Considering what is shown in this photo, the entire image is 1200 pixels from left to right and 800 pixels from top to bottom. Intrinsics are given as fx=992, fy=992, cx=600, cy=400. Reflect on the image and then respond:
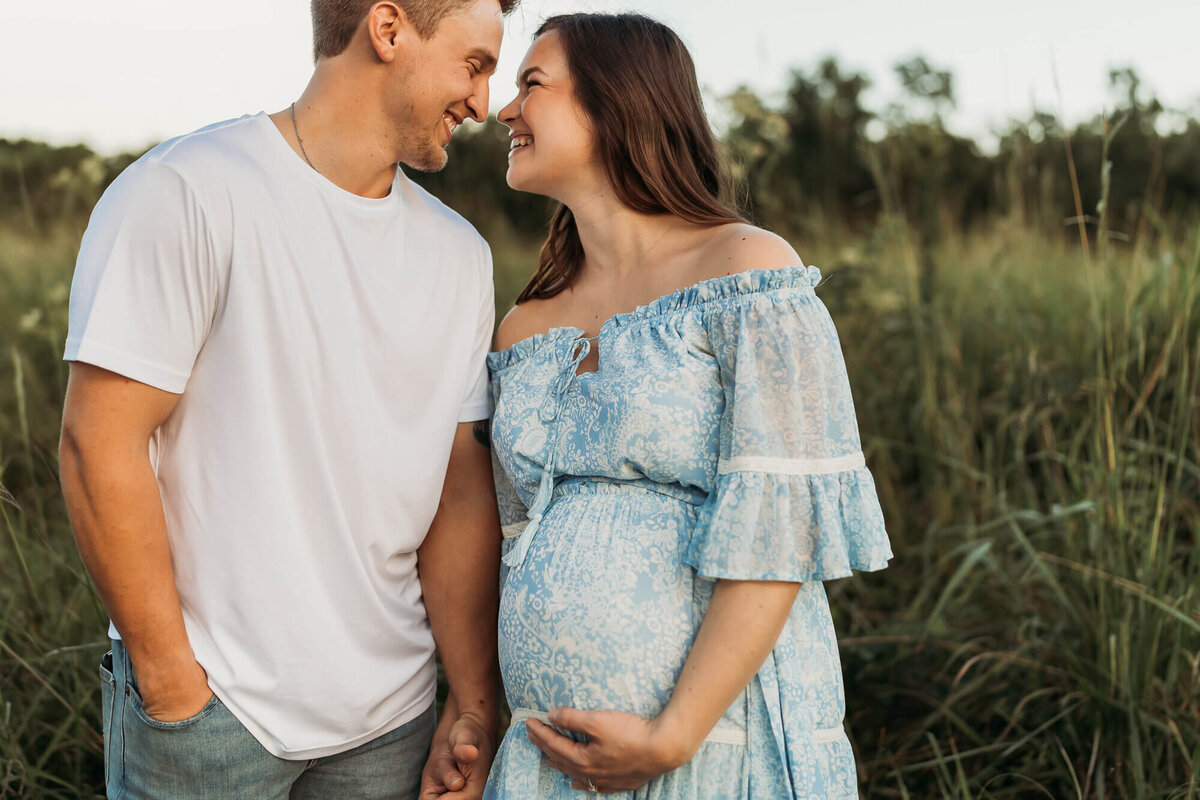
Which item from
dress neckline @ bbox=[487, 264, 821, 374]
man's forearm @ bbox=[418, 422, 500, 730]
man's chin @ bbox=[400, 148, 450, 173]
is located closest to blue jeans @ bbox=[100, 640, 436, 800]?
man's forearm @ bbox=[418, 422, 500, 730]

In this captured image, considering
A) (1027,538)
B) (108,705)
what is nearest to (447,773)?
(108,705)

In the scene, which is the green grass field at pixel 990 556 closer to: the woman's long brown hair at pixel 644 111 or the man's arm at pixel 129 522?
the man's arm at pixel 129 522

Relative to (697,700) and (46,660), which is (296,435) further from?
(46,660)

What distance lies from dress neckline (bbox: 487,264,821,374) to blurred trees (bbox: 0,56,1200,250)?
0.91 m

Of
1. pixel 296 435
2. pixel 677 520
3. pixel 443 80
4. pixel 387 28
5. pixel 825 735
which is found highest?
pixel 387 28

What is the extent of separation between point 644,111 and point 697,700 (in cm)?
114

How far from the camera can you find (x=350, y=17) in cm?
187

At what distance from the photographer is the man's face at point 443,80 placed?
6.09 feet

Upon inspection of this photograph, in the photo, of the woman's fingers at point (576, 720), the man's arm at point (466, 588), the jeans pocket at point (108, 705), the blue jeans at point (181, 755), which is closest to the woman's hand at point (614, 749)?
the woman's fingers at point (576, 720)

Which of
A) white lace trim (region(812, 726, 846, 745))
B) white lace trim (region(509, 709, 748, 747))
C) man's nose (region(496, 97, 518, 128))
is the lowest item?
white lace trim (region(812, 726, 846, 745))

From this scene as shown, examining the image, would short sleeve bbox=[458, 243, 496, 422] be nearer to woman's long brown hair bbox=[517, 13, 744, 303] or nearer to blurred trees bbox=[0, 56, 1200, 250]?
woman's long brown hair bbox=[517, 13, 744, 303]

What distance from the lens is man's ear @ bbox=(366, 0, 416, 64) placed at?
1.82m

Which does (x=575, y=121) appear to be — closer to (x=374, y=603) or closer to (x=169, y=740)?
(x=374, y=603)

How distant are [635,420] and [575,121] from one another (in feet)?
2.22
